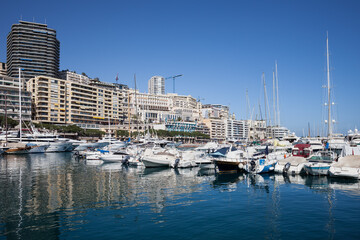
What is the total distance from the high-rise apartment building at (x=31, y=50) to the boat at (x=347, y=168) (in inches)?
6736

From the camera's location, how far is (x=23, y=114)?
125812mm

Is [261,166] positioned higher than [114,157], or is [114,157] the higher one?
[261,166]

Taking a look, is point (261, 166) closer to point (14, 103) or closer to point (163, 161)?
point (163, 161)

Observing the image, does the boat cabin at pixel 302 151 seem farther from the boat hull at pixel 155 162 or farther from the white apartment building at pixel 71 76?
the white apartment building at pixel 71 76

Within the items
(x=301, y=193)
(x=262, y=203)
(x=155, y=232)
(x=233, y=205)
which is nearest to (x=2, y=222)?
(x=155, y=232)

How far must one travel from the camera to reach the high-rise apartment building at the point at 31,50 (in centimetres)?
16475

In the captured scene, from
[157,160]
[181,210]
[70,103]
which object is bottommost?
[181,210]

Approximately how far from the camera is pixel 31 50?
A: 168 m

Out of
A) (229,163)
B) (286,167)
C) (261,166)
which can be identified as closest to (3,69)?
(229,163)

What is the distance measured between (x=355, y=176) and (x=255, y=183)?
10.3m

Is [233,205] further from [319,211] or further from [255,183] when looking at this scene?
[255,183]

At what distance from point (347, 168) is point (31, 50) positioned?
182844mm

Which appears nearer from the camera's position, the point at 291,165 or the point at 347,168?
the point at 347,168

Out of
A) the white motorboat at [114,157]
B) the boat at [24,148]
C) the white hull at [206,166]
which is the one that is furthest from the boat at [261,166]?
the boat at [24,148]
